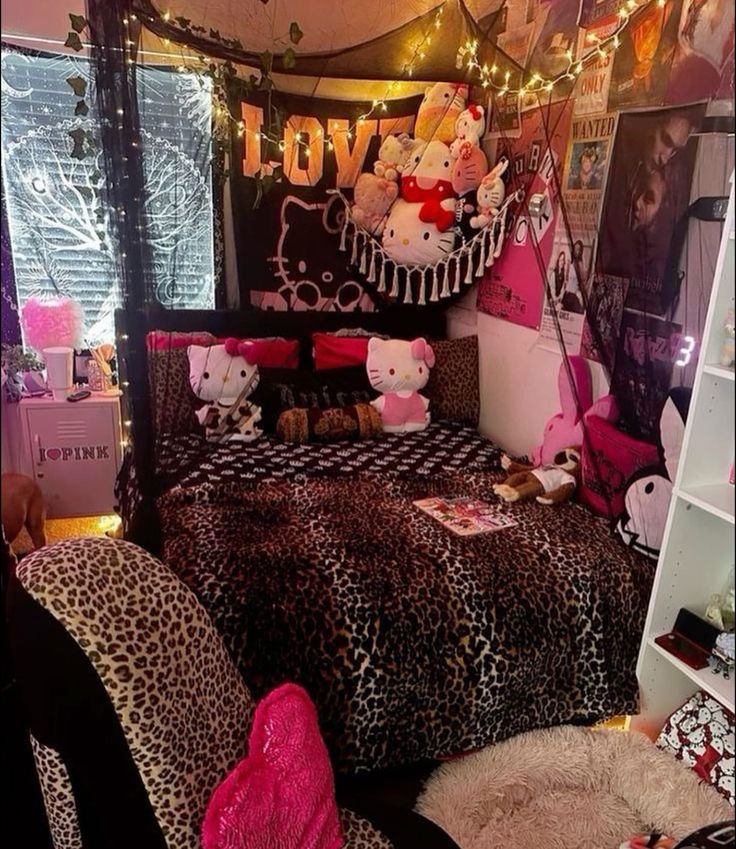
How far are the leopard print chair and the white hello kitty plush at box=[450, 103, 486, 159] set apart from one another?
1646 mm

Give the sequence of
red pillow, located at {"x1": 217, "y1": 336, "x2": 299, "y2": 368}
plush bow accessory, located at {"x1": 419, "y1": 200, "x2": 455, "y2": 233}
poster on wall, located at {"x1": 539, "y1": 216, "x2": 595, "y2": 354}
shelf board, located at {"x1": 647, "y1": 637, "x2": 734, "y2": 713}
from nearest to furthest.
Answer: shelf board, located at {"x1": 647, "y1": 637, "x2": 734, "y2": 713} < poster on wall, located at {"x1": 539, "y1": 216, "x2": 595, "y2": 354} < plush bow accessory, located at {"x1": 419, "y1": 200, "x2": 455, "y2": 233} < red pillow, located at {"x1": 217, "y1": 336, "x2": 299, "y2": 368}

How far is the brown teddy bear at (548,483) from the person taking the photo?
6.91 feet

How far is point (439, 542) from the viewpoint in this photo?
1.81 metres

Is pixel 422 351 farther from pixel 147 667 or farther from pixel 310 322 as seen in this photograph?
pixel 147 667

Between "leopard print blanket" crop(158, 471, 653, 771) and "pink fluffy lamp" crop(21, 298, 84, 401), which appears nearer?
"pink fluffy lamp" crop(21, 298, 84, 401)

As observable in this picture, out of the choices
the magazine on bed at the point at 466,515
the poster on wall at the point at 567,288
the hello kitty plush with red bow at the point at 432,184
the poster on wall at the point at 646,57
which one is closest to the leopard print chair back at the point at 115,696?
the magazine on bed at the point at 466,515

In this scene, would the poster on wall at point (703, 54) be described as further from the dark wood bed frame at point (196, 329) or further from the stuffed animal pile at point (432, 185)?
the dark wood bed frame at point (196, 329)

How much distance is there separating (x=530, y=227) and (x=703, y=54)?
2.69 feet

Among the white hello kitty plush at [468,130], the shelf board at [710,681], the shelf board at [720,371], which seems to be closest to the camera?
the shelf board at [720,371]

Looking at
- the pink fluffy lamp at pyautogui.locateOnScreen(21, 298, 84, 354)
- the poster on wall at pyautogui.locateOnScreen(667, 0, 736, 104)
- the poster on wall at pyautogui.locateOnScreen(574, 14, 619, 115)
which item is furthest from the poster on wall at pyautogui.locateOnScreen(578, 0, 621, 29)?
the pink fluffy lamp at pyautogui.locateOnScreen(21, 298, 84, 354)

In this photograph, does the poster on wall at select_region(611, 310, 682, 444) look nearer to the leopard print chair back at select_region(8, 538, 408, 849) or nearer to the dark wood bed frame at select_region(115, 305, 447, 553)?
the dark wood bed frame at select_region(115, 305, 447, 553)

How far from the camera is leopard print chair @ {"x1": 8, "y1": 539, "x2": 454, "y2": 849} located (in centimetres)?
95

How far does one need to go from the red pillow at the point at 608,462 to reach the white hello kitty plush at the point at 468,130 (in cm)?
94

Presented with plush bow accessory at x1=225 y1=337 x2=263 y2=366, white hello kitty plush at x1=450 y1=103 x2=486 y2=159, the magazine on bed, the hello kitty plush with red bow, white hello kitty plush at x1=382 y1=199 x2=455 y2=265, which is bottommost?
the magazine on bed
